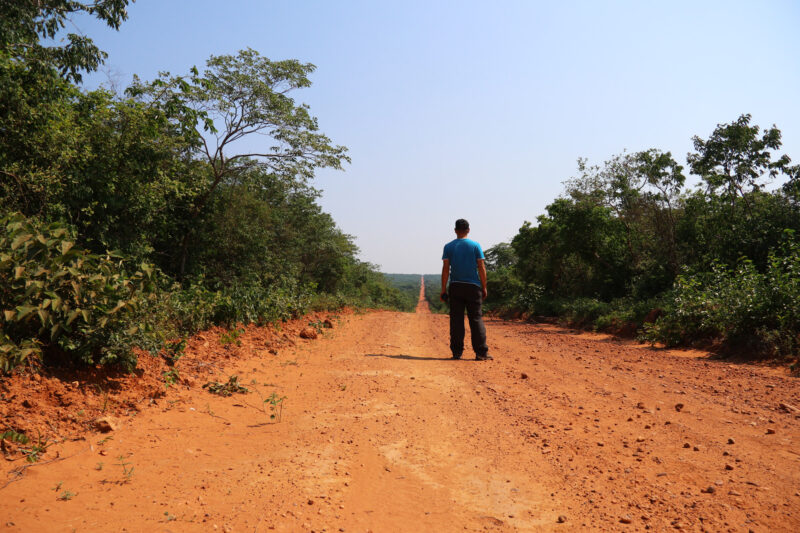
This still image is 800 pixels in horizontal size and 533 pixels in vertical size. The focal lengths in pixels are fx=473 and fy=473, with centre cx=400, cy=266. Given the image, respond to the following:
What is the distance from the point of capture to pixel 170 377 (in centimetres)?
486

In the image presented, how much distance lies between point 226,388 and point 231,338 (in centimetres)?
241

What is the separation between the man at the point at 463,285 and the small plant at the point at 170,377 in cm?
389

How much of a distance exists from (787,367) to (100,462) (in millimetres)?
8035

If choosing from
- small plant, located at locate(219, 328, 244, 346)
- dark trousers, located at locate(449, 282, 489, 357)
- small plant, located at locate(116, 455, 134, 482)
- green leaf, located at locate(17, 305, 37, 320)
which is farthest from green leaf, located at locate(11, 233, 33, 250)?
dark trousers, located at locate(449, 282, 489, 357)

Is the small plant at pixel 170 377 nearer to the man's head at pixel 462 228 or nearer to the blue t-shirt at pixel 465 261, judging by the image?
the blue t-shirt at pixel 465 261

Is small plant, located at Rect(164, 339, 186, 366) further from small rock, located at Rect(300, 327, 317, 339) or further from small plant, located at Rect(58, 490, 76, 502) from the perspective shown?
small rock, located at Rect(300, 327, 317, 339)

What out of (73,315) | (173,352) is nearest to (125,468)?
(73,315)

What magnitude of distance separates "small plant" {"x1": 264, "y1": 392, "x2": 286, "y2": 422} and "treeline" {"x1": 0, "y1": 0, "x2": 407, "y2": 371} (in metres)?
1.37

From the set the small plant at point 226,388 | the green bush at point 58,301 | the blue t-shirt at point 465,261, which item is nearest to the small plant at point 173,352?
the small plant at point 226,388

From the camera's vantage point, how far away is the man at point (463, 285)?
743 cm

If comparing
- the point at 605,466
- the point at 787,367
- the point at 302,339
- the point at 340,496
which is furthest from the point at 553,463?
the point at 302,339

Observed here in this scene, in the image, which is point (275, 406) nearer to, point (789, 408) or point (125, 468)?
point (125, 468)

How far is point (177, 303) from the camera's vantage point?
666cm

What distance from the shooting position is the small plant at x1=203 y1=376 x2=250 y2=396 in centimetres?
496
